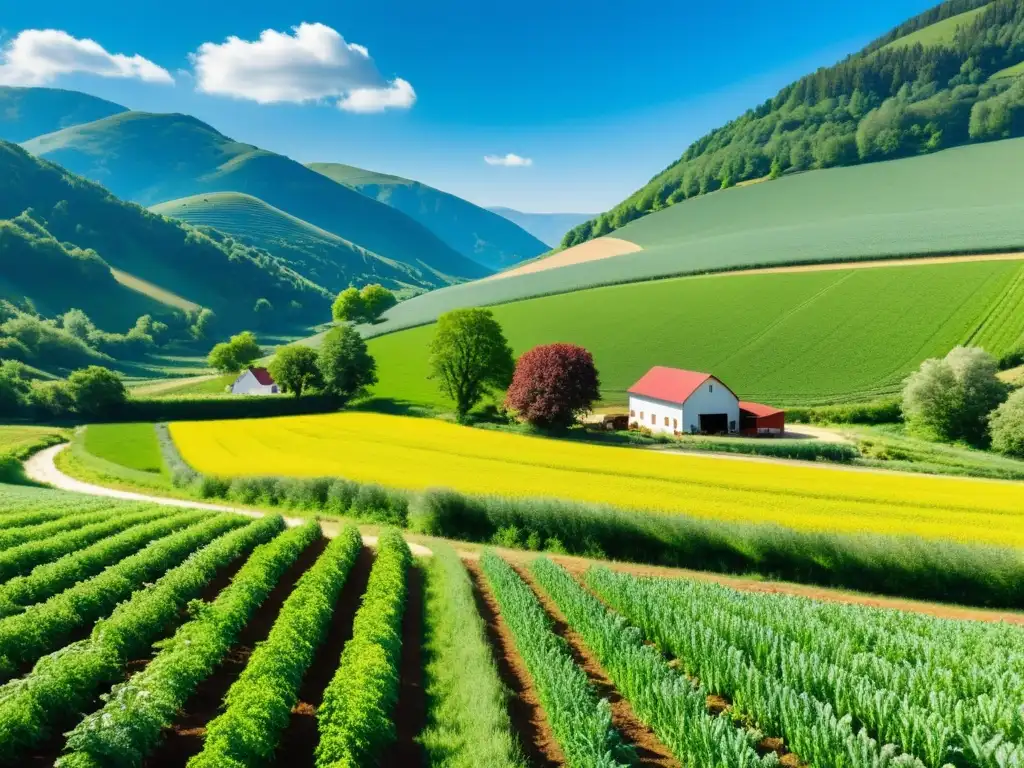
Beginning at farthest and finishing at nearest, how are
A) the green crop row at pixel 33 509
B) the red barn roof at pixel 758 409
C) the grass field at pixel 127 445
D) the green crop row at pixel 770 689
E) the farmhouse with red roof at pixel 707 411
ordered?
the farmhouse with red roof at pixel 707 411, the red barn roof at pixel 758 409, the grass field at pixel 127 445, the green crop row at pixel 33 509, the green crop row at pixel 770 689

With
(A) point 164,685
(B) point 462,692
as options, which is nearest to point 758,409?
(B) point 462,692

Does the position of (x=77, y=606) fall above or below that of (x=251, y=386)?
below

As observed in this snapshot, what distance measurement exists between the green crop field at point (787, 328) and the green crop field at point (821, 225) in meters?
9.00

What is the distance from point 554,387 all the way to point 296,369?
105 feet

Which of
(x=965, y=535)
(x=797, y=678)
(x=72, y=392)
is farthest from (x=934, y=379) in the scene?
(x=72, y=392)

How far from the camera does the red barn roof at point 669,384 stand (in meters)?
52.7

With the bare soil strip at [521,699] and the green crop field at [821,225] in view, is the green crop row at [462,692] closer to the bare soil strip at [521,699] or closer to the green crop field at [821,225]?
the bare soil strip at [521,699]

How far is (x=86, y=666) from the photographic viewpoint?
34.6 ft

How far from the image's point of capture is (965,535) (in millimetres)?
19844

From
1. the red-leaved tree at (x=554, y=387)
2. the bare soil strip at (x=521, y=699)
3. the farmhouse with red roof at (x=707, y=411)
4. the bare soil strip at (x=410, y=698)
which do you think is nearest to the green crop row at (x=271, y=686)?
the bare soil strip at (x=410, y=698)

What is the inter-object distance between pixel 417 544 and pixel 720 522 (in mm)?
10719

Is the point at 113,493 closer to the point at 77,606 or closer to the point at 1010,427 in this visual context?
the point at 77,606

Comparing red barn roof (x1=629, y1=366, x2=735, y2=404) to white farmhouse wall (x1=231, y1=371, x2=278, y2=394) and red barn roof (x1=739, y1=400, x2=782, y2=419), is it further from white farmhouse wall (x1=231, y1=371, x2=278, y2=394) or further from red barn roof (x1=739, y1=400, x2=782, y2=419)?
white farmhouse wall (x1=231, y1=371, x2=278, y2=394)

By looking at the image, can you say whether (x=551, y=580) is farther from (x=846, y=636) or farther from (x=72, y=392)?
(x=72, y=392)
